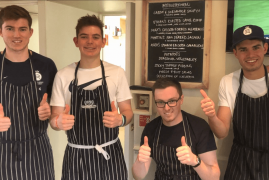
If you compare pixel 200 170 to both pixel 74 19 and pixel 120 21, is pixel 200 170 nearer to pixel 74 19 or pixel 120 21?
pixel 74 19

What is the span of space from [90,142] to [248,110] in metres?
1.03

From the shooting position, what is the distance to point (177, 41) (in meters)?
2.12

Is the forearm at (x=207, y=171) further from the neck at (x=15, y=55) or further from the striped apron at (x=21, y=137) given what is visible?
the neck at (x=15, y=55)

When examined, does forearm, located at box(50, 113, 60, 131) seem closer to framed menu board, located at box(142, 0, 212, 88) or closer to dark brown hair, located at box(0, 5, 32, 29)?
dark brown hair, located at box(0, 5, 32, 29)

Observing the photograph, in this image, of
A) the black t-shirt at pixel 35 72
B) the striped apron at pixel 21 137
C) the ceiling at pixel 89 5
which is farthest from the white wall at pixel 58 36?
the striped apron at pixel 21 137

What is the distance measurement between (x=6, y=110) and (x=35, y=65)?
1.14 ft

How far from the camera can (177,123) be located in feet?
5.70

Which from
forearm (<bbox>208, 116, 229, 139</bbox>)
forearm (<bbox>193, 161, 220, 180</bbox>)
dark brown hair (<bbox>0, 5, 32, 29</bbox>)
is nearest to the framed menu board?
forearm (<bbox>208, 116, 229, 139</bbox>)

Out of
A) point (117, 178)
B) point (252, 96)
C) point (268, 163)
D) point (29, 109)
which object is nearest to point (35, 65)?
point (29, 109)

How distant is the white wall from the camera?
2607 mm

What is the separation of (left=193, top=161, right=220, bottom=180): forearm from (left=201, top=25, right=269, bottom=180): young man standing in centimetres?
24

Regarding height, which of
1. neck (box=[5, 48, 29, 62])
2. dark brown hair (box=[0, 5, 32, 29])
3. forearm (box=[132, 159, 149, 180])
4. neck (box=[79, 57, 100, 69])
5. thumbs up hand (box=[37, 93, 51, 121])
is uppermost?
dark brown hair (box=[0, 5, 32, 29])

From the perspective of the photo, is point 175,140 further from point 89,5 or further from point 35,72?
point 89,5

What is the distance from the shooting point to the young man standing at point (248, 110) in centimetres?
165
